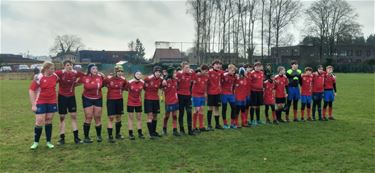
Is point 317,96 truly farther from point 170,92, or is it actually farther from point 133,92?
point 133,92

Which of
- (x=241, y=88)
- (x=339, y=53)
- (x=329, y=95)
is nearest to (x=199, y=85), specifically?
(x=241, y=88)

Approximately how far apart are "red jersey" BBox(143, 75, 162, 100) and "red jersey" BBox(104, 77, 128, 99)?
0.70 m

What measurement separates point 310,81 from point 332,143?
4.42 m

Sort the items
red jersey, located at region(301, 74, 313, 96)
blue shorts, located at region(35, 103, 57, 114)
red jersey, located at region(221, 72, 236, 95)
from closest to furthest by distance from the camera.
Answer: blue shorts, located at region(35, 103, 57, 114), red jersey, located at region(221, 72, 236, 95), red jersey, located at region(301, 74, 313, 96)

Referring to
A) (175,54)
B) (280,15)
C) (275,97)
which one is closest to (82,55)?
(175,54)

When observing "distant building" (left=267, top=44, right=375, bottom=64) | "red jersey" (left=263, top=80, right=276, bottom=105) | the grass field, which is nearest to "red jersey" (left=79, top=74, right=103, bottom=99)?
the grass field

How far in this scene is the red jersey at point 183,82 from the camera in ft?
33.1

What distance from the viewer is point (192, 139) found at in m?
9.51

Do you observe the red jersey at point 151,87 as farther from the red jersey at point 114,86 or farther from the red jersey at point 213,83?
the red jersey at point 213,83

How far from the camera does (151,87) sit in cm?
959

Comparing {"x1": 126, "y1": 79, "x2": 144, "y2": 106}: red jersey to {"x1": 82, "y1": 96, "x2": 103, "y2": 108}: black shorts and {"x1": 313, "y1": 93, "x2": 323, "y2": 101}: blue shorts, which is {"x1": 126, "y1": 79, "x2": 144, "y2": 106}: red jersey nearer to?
{"x1": 82, "y1": 96, "x2": 103, "y2": 108}: black shorts

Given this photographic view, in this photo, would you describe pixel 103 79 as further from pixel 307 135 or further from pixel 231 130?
Result: pixel 307 135

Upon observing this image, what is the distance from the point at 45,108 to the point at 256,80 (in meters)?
6.62

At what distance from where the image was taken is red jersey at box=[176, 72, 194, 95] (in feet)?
33.1
